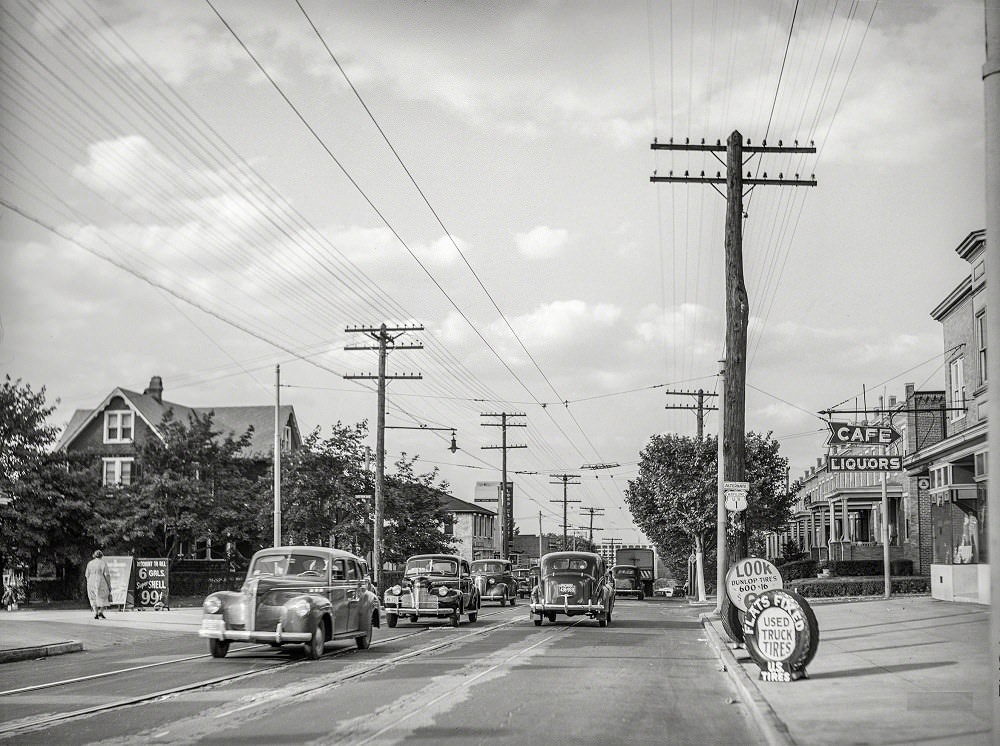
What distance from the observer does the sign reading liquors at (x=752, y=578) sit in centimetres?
1642

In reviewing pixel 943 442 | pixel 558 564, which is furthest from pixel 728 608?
pixel 943 442

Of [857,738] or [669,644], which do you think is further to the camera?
[669,644]

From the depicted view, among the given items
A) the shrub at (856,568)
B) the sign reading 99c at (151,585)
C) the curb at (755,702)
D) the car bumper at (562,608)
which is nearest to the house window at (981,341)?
the car bumper at (562,608)

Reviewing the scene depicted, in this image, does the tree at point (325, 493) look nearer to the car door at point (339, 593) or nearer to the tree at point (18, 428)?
the tree at point (18, 428)

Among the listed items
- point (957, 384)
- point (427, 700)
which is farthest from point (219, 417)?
point (427, 700)

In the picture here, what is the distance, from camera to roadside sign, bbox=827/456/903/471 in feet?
96.9

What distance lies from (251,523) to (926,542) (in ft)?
88.1

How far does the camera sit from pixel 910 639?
20312mm

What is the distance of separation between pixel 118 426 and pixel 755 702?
5140 cm

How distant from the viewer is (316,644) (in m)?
18.0

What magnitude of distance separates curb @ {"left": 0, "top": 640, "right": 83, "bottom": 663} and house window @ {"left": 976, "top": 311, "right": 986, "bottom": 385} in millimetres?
21442

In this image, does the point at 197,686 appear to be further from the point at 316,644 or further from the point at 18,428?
the point at 18,428

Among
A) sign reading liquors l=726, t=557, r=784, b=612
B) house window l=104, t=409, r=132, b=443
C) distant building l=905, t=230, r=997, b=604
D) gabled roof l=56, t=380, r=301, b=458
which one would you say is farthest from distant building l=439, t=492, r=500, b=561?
sign reading liquors l=726, t=557, r=784, b=612

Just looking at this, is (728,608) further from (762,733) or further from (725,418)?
(762,733)
